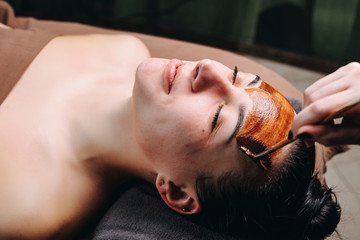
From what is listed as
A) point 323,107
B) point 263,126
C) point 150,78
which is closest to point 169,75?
point 150,78

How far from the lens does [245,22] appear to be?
2.79m

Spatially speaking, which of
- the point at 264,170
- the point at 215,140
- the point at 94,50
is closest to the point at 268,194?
the point at 264,170

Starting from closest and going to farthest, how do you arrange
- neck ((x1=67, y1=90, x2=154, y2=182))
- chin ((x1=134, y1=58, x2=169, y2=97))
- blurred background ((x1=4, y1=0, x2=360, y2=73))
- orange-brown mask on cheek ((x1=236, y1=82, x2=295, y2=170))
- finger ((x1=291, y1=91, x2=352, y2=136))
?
finger ((x1=291, y1=91, x2=352, y2=136)) → orange-brown mask on cheek ((x1=236, y1=82, x2=295, y2=170)) → chin ((x1=134, y1=58, x2=169, y2=97)) → neck ((x1=67, y1=90, x2=154, y2=182)) → blurred background ((x1=4, y1=0, x2=360, y2=73))

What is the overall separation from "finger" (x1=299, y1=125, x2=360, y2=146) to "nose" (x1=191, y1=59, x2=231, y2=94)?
0.31 meters

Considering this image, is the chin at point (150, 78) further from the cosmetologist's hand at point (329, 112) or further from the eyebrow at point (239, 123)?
the cosmetologist's hand at point (329, 112)

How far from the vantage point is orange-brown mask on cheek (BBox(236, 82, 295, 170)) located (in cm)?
Answer: 99

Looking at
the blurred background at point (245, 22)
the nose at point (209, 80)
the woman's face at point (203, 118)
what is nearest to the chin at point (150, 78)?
the woman's face at point (203, 118)

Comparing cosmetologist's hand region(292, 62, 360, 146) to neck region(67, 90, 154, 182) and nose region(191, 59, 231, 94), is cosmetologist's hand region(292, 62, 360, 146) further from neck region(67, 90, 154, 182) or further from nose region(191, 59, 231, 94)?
neck region(67, 90, 154, 182)

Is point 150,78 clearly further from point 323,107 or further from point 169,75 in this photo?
point 323,107

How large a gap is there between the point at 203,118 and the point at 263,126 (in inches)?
6.9

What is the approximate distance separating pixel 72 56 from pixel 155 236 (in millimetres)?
802

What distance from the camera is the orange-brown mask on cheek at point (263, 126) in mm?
992

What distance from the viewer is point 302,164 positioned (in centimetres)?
105

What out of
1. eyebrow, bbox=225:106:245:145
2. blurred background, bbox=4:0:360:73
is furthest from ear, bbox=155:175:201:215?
blurred background, bbox=4:0:360:73
